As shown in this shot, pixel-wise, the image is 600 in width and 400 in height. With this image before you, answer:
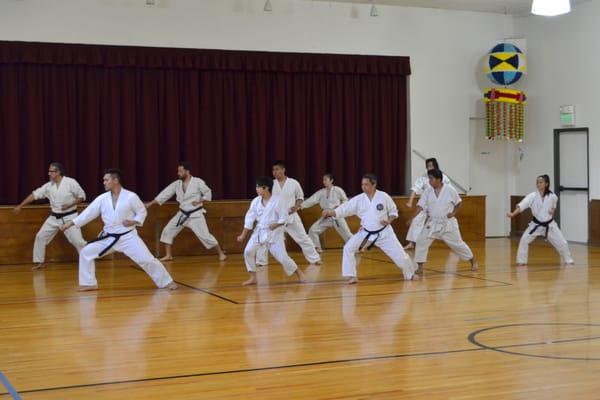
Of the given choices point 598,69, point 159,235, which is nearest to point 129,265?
point 159,235

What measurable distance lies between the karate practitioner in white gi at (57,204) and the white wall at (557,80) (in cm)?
688

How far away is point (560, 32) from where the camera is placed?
1258 centimetres

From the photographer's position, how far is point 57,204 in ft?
32.2

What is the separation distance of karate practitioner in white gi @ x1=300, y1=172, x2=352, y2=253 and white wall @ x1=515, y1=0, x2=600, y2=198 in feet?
11.8

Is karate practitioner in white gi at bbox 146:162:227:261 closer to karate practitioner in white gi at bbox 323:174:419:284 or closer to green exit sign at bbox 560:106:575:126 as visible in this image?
karate practitioner in white gi at bbox 323:174:419:284

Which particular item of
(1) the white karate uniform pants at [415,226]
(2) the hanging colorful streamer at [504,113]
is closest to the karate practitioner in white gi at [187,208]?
(1) the white karate uniform pants at [415,226]

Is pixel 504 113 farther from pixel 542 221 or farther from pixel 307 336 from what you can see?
pixel 307 336

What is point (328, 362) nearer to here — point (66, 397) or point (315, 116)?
point (66, 397)

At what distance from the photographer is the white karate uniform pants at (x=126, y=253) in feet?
25.7

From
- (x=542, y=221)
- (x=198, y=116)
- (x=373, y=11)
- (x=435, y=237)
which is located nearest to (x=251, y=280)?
(x=435, y=237)

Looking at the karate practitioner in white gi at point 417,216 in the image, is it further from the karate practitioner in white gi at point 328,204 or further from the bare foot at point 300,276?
the bare foot at point 300,276

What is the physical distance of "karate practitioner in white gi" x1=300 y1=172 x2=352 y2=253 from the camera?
1105 centimetres

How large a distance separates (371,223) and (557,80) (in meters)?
5.68

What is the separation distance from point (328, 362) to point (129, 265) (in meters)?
5.72
